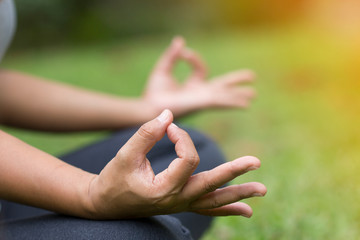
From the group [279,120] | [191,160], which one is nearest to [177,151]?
[191,160]

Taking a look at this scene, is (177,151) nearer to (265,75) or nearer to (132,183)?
(132,183)

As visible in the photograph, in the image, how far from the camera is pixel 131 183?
0.64m

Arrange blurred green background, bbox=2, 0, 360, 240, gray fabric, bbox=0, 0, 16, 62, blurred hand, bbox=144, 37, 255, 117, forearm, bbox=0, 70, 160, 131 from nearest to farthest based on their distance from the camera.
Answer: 1. gray fabric, bbox=0, 0, 16, 62
2. forearm, bbox=0, 70, 160, 131
3. blurred hand, bbox=144, 37, 255, 117
4. blurred green background, bbox=2, 0, 360, 240

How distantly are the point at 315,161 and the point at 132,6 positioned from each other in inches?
243

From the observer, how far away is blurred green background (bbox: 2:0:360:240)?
1.43 metres

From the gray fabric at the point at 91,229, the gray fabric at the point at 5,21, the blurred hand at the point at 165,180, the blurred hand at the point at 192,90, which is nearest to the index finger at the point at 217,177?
the blurred hand at the point at 165,180

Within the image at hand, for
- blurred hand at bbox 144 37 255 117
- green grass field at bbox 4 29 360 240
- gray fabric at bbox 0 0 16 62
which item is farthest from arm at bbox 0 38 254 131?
green grass field at bbox 4 29 360 240

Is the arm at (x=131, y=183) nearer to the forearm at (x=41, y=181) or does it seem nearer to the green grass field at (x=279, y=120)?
the forearm at (x=41, y=181)

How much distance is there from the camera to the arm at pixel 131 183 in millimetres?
632

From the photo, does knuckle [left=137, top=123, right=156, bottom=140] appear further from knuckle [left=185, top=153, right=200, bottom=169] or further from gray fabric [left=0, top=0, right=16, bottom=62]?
gray fabric [left=0, top=0, right=16, bottom=62]

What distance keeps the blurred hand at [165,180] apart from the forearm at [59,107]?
0.52 metres

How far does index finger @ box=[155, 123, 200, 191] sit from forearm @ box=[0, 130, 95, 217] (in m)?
0.14

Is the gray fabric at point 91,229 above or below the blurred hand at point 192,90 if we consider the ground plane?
below

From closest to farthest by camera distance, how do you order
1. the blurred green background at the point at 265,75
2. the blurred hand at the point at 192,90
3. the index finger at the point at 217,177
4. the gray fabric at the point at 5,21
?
1. the index finger at the point at 217,177
2. the gray fabric at the point at 5,21
3. the blurred hand at the point at 192,90
4. the blurred green background at the point at 265,75
